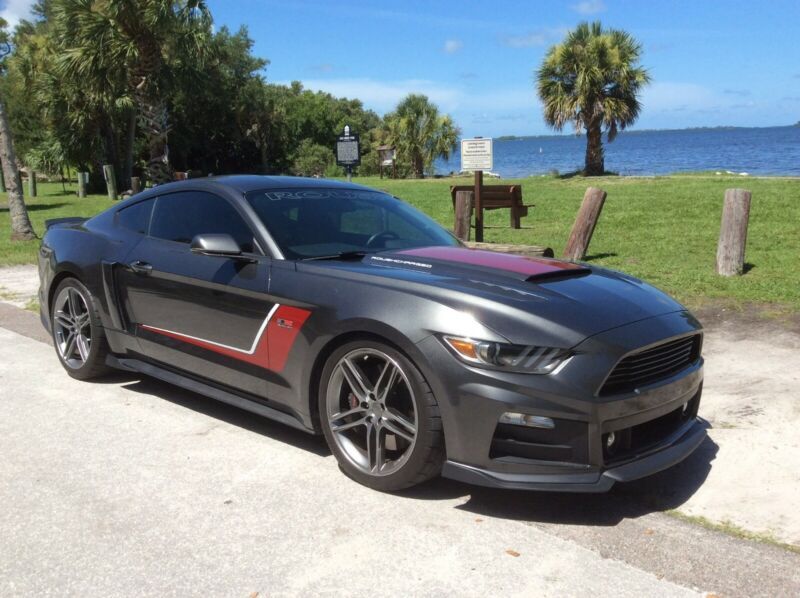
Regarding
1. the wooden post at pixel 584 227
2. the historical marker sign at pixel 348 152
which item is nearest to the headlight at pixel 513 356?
the wooden post at pixel 584 227

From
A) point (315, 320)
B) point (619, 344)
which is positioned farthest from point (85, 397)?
point (619, 344)

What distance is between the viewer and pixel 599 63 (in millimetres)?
31516

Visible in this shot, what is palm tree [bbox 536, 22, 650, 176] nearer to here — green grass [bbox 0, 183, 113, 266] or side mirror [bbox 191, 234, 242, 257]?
green grass [bbox 0, 183, 113, 266]

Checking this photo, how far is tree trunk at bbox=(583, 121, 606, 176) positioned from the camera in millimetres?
31531

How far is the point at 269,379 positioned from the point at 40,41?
36447 millimetres

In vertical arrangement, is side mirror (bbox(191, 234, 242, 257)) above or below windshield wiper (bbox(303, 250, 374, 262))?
above

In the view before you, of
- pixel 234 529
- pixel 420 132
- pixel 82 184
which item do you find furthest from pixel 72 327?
pixel 420 132

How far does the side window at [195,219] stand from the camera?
Result: 441 centimetres

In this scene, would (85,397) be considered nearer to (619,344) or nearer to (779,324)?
(619,344)

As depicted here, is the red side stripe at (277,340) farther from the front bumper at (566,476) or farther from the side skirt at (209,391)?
the front bumper at (566,476)

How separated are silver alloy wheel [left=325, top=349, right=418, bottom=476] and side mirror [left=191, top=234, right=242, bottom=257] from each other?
98cm

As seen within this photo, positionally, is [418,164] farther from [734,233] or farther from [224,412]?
[224,412]

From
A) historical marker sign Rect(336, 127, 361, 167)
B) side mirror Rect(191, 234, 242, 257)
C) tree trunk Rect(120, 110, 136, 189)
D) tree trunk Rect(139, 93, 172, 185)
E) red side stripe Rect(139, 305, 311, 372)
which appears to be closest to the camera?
red side stripe Rect(139, 305, 311, 372)

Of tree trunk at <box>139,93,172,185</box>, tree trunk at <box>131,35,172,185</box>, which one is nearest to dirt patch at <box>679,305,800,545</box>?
tree trunk at <box>131,35,172,185</box>
